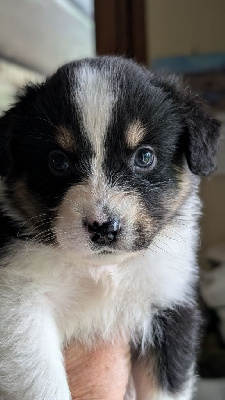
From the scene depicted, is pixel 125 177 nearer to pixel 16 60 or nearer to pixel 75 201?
pixel 75 201

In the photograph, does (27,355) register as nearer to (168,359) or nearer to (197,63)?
(168,359)

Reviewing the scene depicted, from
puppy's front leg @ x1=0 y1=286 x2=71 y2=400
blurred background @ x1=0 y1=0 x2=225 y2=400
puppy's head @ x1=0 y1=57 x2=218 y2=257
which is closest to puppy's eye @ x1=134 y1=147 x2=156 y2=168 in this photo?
puppy's head @ x1=0 y1=57 x2=218 y2=257

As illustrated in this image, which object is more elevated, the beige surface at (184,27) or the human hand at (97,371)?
the beige surface at (184,27)

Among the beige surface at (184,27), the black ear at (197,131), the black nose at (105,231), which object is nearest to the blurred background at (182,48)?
the beige surface at (184,27)

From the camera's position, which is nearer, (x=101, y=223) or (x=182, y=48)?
(x=101, y=223)

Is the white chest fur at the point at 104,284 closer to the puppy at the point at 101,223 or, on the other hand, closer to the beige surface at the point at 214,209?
the puppy at the point at 101,223

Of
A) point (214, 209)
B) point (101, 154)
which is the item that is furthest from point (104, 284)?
point (214, 209)

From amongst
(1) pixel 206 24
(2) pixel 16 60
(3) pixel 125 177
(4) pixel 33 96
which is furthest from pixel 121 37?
Result: (3) pixel 125 177
